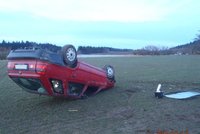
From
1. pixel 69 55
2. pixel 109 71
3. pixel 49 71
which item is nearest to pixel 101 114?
pixel 49 71

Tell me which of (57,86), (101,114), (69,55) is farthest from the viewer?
(69,55)

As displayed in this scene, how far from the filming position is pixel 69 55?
383 inches

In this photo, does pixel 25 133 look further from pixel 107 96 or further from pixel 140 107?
pixel 107 96

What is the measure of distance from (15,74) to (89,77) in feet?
7.95

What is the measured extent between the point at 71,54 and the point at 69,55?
0.09 m

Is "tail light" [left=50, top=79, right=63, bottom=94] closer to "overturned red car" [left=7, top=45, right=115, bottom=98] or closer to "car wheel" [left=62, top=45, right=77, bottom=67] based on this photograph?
"overturned red car" [left=7, top=45, right=115, bottom=98]

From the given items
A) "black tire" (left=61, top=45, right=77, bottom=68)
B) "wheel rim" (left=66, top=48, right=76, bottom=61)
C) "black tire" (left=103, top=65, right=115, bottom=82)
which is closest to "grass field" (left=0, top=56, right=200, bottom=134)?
"black tire" (left=103, top=65, right=115, bottom=82)

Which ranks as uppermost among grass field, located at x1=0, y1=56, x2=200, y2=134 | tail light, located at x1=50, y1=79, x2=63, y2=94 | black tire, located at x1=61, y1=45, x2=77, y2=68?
black tire, located at x1=61, y1=45, x2=77, y2=68

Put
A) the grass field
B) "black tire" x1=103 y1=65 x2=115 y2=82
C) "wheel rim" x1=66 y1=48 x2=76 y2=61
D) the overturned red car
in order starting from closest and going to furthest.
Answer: the grass field
the overturned red car
"wheel rim" x1=66 y1=48 x2=76 y2=61
"black tire" x1=103 y1=65 x2=115 y2=82

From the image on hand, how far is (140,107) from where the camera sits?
9625mm

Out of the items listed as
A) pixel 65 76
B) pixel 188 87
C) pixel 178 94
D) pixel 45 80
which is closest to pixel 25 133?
pixel 45 80

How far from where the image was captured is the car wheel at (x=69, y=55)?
9555 mm

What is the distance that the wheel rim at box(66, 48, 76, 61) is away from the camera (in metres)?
9.67

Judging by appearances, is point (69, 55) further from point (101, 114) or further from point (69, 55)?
point (101, 114)
